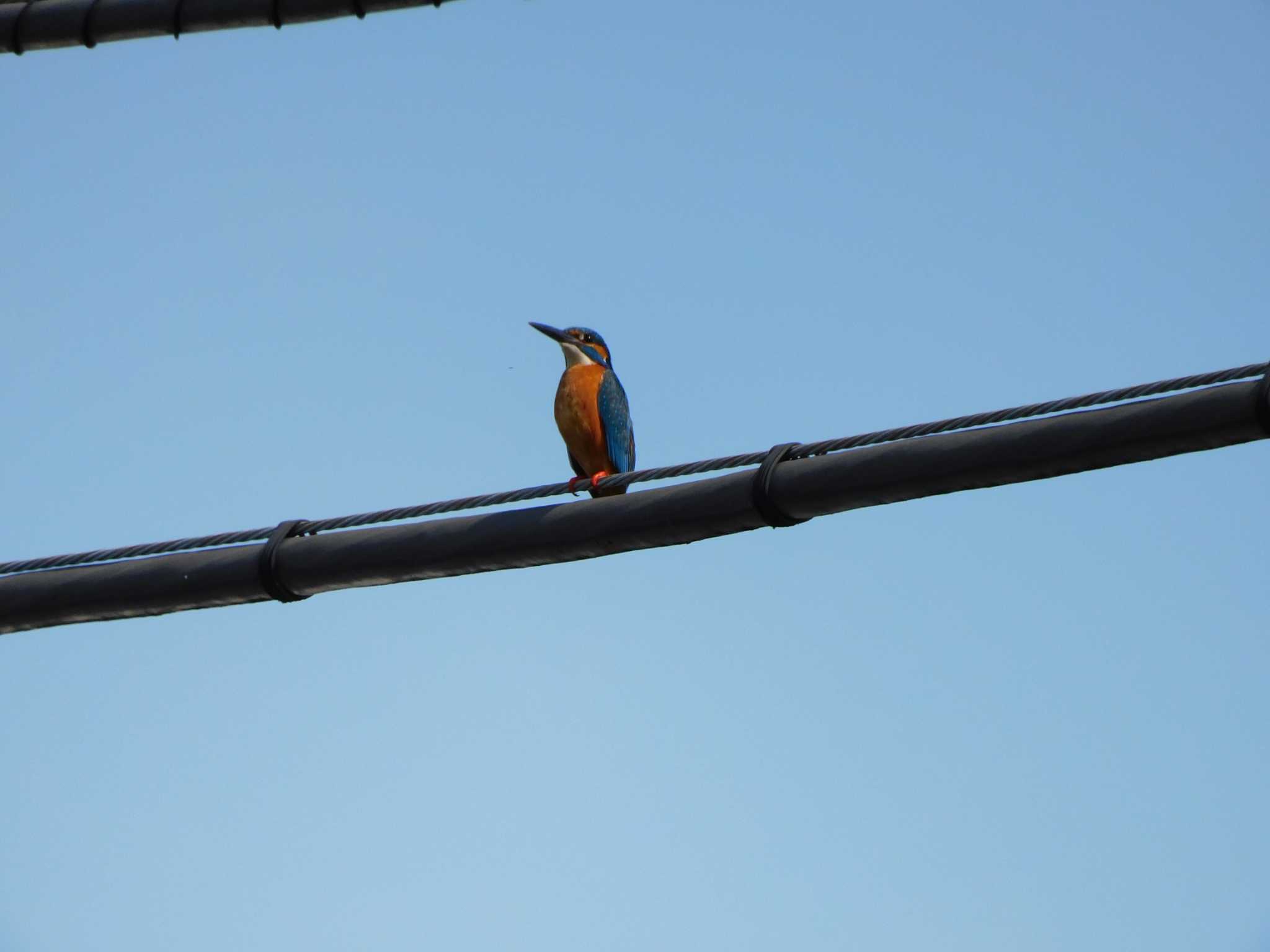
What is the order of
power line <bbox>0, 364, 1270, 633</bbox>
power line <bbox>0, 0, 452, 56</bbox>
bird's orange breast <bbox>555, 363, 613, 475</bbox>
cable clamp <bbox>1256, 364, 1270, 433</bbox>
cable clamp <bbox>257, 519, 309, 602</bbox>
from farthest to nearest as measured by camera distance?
1. power line <bbox>0, 0, 452, 56</bbox>
2. bird's orange breast <bbox>555, 363, 613, 475</bbox>
3. cable clamp <bbox>257, 519, 309, 602</bbox>
4. power line <bbox>0, 364, 1270, 633</bbox>
5. cable clamp <bbox>1256, 364, 1270, 433</bbox>

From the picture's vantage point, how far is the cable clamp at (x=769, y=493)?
4391mm

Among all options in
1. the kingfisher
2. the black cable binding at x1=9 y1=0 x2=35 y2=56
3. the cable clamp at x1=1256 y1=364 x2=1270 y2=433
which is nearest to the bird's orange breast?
the kingfisher

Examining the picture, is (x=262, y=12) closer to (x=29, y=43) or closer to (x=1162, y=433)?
(x=29, y=43)

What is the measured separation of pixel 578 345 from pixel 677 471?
11.3 feet

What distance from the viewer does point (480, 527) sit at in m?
4.72

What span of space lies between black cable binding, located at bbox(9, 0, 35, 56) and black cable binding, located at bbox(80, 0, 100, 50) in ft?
1.14

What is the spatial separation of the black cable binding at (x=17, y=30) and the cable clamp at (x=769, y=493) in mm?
6007

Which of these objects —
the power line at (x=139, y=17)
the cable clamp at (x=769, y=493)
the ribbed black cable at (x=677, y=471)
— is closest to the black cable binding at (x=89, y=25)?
the power line at (x=139, y=17)

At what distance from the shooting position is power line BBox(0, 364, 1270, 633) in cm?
386

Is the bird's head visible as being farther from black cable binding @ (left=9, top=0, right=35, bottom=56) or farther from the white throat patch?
black cable binding @ (left=9, top=0, right=35, bottom=56)

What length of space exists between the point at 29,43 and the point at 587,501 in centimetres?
559

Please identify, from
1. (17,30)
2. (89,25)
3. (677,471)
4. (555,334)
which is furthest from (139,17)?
(677,471)

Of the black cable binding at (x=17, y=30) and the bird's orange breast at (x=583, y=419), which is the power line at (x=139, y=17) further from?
the bird's orange breast at (x=583, y=419)

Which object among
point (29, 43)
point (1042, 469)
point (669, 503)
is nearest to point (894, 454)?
point (1042, 469)
